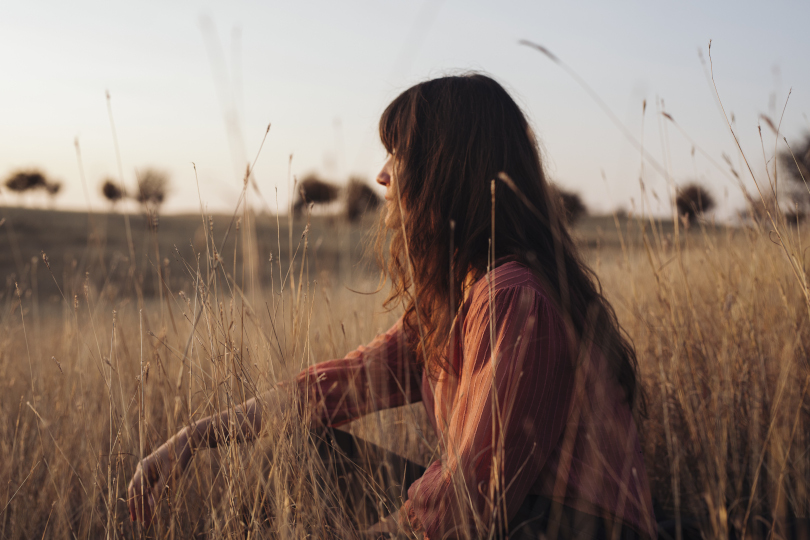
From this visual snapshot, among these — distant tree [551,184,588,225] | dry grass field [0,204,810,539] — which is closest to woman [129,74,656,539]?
dry grass field [0,204,810,539]

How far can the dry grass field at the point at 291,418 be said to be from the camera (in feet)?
3.43

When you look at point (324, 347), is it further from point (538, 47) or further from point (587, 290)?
point (538, 47)

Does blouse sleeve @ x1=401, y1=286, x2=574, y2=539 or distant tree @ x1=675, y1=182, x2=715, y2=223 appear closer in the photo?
blouse sleeve @ x1=401, y1=286, x2=574, y2=539

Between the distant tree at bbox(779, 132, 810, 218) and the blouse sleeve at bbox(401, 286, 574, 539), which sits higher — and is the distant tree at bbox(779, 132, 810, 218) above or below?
above

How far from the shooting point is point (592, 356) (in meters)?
1.03

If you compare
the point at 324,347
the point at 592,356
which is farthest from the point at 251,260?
the point at 324,347

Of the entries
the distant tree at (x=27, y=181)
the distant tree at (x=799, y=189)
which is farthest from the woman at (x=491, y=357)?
the distant tree at (x=27, y=181)

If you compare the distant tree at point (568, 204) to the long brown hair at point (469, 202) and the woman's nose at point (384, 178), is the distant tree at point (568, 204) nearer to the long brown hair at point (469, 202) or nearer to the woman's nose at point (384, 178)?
the long brown hair at point (469, 202)

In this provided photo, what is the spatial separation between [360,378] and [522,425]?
24.4 inches

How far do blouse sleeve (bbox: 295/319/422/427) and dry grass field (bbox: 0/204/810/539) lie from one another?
72mm

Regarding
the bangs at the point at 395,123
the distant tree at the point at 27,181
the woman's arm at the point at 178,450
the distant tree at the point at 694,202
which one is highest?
the distant tree at the point at 27,181

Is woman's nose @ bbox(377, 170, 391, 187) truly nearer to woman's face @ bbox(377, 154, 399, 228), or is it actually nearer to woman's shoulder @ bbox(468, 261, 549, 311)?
woman's face @ bbox(377, 154, 399, 228)

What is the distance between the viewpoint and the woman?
91 centimetres

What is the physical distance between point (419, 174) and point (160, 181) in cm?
3536
